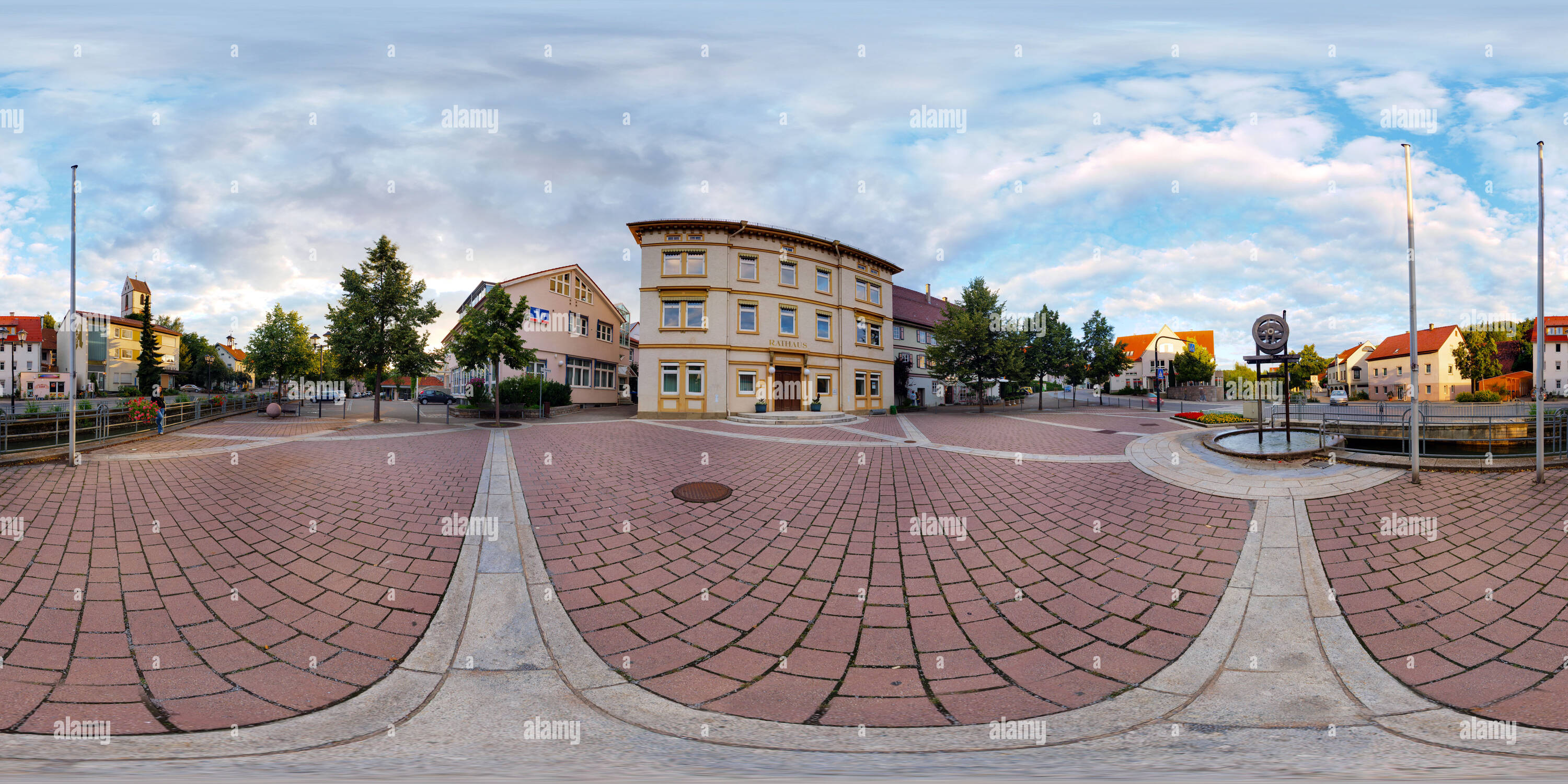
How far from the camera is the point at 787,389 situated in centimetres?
2589

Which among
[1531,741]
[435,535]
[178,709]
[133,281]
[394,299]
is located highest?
[133,281]

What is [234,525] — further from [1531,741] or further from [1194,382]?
[1194,382]

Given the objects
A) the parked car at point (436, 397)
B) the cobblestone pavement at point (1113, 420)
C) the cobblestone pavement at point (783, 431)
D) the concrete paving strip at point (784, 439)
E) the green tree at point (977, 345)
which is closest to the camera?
the concrete paving strip at point (784, 439)

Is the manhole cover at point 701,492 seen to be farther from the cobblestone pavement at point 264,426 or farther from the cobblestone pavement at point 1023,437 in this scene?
the cobblestone pavement at point 264,426

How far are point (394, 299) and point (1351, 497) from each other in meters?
27.4

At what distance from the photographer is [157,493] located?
278 inches

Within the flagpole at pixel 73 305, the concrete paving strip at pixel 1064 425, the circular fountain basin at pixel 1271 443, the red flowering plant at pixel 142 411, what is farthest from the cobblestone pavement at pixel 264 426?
the concrete paving strip at pixel 1064 425

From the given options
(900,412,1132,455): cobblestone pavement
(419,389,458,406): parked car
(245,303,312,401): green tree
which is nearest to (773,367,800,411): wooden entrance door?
(900,412,1132,455): cobblestone pavement

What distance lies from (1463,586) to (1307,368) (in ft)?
279

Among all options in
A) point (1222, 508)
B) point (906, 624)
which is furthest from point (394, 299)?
point (1222, 508)

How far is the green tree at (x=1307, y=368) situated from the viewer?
63.9 metres

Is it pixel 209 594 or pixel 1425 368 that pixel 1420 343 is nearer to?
pixel 1425 368

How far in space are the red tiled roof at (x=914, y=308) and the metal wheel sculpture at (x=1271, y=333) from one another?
916 inches

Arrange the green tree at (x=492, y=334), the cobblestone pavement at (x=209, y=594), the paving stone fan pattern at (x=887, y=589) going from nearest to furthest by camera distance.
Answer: the cobblestone pavement at (x=209, y=594) < the paving stone fan pattern at (x=887, y=589) < the green tree at (x=492, y=334)
